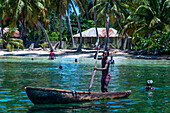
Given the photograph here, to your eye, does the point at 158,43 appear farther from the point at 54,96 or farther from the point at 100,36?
the point at 54,96

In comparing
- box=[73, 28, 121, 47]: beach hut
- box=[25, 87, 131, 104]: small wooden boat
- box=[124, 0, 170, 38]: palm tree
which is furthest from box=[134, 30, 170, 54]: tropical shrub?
box=[25, 87, 131, 104]: small wooden boat

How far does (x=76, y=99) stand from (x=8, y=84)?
6400 millimetres

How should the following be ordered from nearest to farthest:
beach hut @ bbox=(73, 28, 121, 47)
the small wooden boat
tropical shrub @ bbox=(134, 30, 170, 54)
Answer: the small wooden boat < tropical shrub @ bbox=(134, 30, 170, 54) < beach hut @ bbox=(73, 28, 121, 47)

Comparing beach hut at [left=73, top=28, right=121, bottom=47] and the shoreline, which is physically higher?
beach hut at [left=73, top=28, right=121, bottom=47]

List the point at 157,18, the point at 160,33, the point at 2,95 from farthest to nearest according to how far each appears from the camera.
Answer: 1. the point at 160,33
2. the point at 157,18
3. the point at 2,95

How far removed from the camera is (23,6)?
1676 inches

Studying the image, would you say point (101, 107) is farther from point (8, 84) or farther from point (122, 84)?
point (8, 84)

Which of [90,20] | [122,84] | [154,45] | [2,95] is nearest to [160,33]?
[154,45]

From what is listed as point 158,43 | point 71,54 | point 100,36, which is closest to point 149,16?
point 158,43

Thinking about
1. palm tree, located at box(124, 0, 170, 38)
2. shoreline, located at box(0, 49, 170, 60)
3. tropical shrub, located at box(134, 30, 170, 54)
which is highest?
palm tree, located at box(124, 0, 170, 38)

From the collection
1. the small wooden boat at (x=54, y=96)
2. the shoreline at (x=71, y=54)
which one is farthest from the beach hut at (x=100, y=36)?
the small wooden boat at (x=54, y=96)

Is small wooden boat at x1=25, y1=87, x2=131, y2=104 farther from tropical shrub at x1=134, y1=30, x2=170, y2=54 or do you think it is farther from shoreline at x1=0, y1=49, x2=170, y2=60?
tropical shrub at x1=134, y1=30, x2=170, y2=54

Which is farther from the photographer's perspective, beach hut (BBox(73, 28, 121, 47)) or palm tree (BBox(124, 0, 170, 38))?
beach hut (BBox(73, 28, 121, 47))

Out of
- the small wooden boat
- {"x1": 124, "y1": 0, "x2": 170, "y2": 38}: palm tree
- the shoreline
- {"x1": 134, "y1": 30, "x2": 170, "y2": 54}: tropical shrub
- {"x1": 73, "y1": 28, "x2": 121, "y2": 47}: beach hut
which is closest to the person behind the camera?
the small wooden boat
